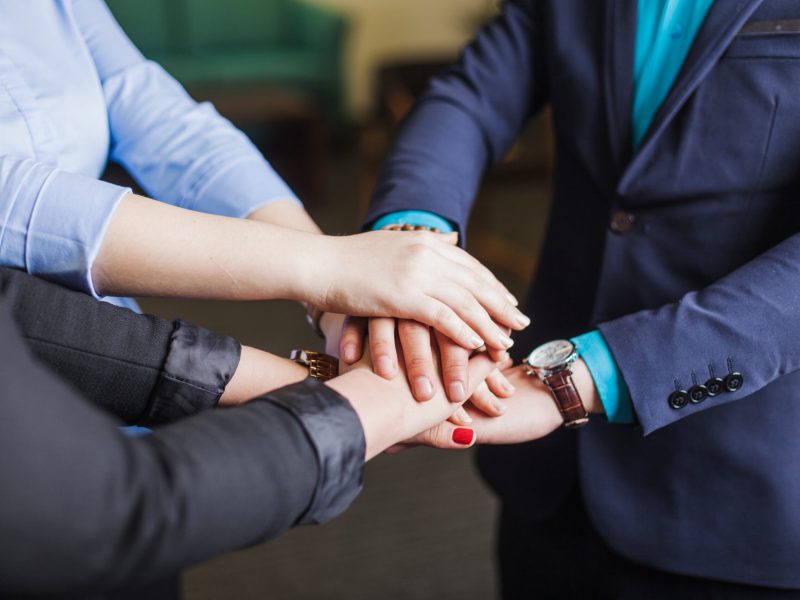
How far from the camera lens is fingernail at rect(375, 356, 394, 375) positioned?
3.15 ft

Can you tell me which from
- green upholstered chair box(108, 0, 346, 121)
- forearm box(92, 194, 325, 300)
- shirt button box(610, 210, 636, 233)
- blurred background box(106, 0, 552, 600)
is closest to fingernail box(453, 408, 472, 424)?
forearm box(92, 194, 325, 300)

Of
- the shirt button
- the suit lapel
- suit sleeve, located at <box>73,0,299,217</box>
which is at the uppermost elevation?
the suit lapel

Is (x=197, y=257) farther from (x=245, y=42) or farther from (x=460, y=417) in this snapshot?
(x=245, y=42)

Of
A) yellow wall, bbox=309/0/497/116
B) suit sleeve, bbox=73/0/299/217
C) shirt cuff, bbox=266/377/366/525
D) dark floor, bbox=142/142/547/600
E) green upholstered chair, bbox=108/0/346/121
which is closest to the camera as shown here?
shirt cuff, bbox=266/377/366/525

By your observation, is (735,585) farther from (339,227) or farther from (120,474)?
(339,227)

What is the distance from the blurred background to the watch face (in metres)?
1.28

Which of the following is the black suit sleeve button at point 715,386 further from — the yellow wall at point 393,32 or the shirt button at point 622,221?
the yellow wall at point 393,32

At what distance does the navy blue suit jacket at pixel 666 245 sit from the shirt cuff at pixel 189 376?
380 mm

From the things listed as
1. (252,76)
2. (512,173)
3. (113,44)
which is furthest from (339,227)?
(113,44)

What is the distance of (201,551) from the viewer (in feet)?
2.10

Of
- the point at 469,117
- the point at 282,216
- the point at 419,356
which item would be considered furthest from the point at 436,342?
the point at 469,117

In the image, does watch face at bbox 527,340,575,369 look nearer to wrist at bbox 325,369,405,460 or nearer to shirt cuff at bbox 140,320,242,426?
wrist at bbox 325,369,405,460

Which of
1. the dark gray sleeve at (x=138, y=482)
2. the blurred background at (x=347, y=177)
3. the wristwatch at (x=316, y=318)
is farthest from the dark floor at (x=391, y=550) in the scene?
the dark gray sleeve at (x=138, y=482)

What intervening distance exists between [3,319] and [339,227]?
3783 millimetres
